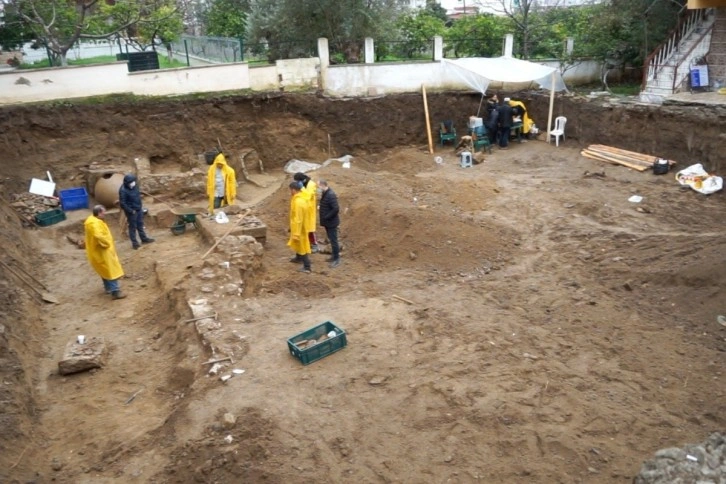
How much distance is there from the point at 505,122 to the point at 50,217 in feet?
43.3

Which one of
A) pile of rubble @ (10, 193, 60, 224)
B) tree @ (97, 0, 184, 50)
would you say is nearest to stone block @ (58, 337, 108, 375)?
pile of rubble @ (10, 193, 60, 224)

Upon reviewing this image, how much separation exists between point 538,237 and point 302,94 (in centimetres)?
981

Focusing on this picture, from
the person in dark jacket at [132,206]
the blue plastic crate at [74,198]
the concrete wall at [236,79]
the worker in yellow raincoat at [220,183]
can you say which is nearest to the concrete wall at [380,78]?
the concrete wall at [236,79]

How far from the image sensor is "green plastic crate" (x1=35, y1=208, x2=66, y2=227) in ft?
43.2

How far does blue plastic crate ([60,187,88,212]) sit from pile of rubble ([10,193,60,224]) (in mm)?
182

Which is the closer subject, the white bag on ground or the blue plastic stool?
the white bag on ground

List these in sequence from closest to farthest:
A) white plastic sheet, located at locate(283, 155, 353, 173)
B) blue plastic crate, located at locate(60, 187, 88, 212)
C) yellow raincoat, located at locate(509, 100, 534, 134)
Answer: blue plastic crate, located at locate(60, 187, 88, 212) → white plastic sheet, located at locate(283, 155, 353, 173) → yellow raincoat, located at locate(509, 100, 534, 134)

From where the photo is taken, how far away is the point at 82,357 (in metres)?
7.70

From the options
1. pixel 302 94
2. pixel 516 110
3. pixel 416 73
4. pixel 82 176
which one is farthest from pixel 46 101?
pixel 516 110

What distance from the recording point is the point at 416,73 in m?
19.2

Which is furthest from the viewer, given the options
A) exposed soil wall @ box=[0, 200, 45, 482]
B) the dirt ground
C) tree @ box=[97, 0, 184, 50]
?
tree @ box=[97, 0, 184, 50]

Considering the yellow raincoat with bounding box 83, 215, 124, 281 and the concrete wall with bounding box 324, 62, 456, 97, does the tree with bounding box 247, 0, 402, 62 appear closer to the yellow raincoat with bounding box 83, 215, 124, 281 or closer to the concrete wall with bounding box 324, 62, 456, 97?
the concrete wall with bounding box 324, 62, 456, 97

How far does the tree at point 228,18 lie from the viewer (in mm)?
24109

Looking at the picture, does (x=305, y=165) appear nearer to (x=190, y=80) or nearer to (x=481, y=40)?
(x=190, y=80)
